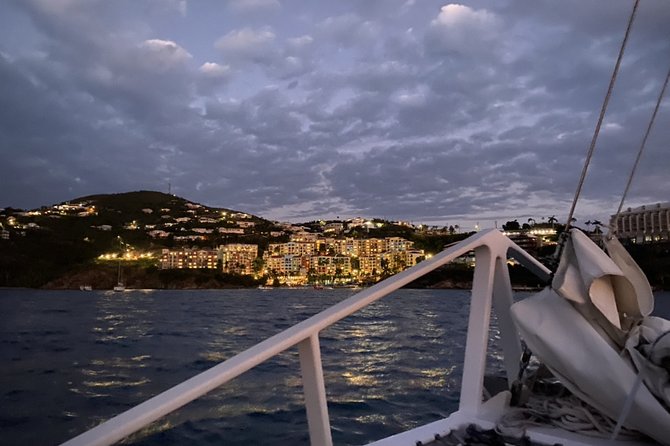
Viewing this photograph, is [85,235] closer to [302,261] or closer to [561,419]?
[302,261]

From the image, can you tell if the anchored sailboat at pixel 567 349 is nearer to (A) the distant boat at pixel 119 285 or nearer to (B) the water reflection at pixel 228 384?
(B) the water reflection at pixel 228 384

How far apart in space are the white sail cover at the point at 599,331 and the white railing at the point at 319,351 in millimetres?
274

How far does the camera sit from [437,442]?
2273 millimetres

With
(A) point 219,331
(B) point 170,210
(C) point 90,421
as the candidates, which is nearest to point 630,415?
(C) point 90,421

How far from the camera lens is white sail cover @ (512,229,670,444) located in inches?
84.0

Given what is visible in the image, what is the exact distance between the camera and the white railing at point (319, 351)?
1.24 metres

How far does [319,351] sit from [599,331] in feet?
4.49

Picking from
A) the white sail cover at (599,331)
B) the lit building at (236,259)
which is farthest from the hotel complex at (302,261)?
the white sail cover at (599,331)

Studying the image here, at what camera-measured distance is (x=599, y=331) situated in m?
2.32

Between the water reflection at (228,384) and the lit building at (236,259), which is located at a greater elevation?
the lit building at (236,259)

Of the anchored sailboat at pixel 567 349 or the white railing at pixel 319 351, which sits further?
the anchored sailboat at pixel 567 349

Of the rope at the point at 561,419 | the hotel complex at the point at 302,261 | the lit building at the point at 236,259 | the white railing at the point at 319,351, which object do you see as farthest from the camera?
the hotel complex at the point at 302,261

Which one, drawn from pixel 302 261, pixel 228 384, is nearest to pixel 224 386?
pixel 228 384

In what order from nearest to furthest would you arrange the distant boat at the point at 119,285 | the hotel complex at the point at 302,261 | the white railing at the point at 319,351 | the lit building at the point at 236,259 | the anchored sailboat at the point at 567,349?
1. the white railing at the point at 319,351
2. the anchored sailboat at the point at 567,349
3. the distant boat at the point at 119,285
4. the lit building at the point at 236,259
5. the hotel complex at the point at 302,261
